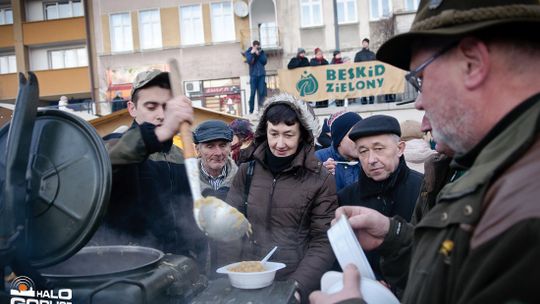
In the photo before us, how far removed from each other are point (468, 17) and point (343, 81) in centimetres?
1232

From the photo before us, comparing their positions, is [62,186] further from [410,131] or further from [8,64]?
[8,64]

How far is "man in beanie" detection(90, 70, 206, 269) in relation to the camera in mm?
1899

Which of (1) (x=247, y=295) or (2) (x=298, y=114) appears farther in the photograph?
(2) (x=298, y=114)

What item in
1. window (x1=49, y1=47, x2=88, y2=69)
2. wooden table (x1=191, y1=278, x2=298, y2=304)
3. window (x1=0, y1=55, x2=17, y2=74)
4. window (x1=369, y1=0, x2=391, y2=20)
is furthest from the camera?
window (x1=0, y1=55, x2=17, y2=74)

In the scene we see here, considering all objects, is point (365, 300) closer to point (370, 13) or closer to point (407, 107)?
point (407, 107)

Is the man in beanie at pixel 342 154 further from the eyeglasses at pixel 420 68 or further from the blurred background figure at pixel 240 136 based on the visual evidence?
the eyeglasses at pixel 420 68

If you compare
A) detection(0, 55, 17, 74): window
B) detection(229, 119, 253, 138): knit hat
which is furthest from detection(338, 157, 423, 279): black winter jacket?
detection(0, 55, 17, 74): window

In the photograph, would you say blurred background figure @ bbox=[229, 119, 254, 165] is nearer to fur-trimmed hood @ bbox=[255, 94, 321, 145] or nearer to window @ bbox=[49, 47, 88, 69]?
fur-trimmed hood @ bbox=[255, 94, 321, 145]

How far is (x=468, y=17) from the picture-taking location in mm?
1115

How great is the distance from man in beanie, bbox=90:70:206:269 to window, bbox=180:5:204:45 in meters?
21.1

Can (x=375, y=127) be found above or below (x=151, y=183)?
above

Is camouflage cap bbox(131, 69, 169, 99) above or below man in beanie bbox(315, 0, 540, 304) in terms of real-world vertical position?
above

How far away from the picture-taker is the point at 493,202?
3.12 ft

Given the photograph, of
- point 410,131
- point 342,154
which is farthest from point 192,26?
point 342,154
